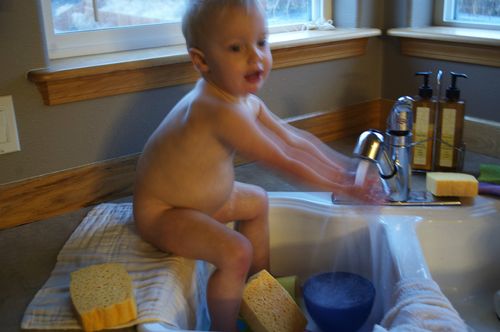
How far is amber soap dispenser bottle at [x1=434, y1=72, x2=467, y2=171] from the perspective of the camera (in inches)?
53.4

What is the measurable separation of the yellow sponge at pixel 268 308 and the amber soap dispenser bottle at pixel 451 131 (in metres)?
0.57

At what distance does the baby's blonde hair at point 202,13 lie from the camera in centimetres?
96

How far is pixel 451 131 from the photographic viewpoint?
1371 mm

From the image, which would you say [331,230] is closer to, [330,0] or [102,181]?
[102,181]

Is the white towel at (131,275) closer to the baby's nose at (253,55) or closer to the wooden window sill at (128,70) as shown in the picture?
the wooden window sill at (128,70)

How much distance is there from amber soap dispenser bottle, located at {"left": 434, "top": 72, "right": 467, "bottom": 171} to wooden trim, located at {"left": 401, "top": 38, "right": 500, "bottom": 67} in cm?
12

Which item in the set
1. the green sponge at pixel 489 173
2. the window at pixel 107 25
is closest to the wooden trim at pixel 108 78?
the window at pixel 107 25

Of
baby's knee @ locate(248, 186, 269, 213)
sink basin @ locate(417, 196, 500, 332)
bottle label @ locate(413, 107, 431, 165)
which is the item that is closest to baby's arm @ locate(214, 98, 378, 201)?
baby's knee @ locate(248, 186, 269, 213)

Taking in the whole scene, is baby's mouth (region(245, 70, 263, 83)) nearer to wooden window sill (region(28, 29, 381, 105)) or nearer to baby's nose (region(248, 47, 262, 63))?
baby's nose (region(248, 47, 262, 63))

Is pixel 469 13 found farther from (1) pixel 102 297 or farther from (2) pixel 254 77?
(1) pixel 102 297

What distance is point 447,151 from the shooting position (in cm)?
137

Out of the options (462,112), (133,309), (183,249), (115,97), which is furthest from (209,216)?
(462,112)

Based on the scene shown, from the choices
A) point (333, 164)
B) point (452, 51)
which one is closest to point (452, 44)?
point (452, 51)

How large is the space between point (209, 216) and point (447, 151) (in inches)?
24.7
